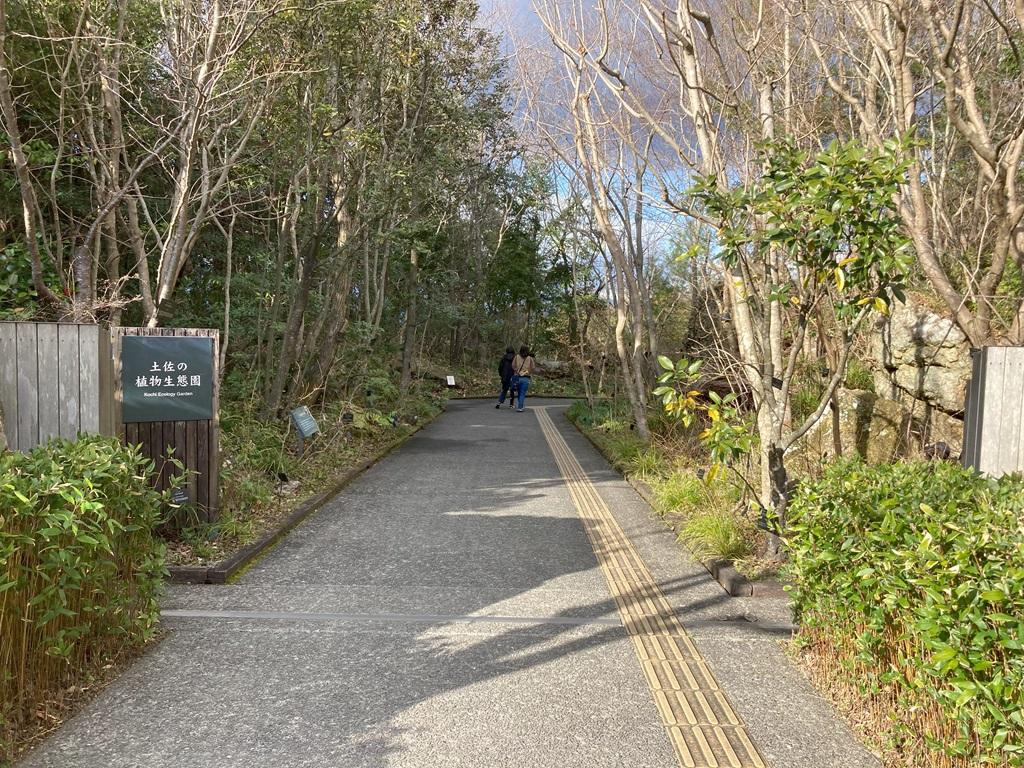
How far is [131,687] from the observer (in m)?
3.89

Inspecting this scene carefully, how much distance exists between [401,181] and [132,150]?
13.7 ft

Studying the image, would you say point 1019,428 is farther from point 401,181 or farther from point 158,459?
point 401,181

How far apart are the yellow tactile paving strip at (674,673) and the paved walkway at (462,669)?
0.01 metres

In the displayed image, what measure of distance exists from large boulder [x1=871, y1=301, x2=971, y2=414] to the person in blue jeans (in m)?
12.1

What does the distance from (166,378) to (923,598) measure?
5.62 metres

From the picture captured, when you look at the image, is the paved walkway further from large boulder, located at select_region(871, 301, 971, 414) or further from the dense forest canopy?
large boulder, located at select_region(871, 301, 971, 414)

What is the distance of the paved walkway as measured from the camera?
3.34m

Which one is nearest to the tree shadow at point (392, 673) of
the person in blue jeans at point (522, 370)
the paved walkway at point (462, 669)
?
the paved walkway at point (462, 669)

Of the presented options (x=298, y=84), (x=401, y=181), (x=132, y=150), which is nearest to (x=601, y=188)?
(x=401, y=181)

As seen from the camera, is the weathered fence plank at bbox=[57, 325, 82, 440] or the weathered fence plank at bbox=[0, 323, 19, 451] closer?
the weathered fence plank at bbox=[0, 323, 19, 451]

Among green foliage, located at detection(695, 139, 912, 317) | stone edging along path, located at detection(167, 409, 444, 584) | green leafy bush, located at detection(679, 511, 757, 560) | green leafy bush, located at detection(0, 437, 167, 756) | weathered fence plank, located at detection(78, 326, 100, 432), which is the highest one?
green foliage, located at detection(695, 139, 912, 317)

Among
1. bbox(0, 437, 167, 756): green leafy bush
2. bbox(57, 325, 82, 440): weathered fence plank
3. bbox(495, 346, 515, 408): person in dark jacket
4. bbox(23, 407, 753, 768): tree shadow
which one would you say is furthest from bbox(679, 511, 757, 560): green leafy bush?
bbox(495, 346, 515, 408): person in dark jacket

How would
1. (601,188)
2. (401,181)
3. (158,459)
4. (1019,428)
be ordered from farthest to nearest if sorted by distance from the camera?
1. (601,188)
2. (401,181)
3. (158,459)
4. (1019,428)

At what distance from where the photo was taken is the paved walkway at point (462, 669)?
334 cm
